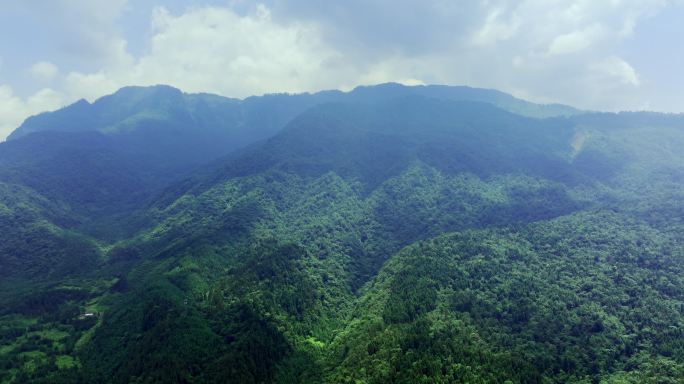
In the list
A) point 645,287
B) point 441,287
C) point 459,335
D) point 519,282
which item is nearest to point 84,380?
point 459,335

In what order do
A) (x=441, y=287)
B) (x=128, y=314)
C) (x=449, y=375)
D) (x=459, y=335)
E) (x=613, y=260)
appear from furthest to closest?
(x=613, y=260) → (x=441, y=287) → (x=128, y=314) → (x=459, y=335) → (x=449, y=375)

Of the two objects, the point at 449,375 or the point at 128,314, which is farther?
the point at 128,314

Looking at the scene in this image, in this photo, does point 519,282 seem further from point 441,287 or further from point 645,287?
point 645,287

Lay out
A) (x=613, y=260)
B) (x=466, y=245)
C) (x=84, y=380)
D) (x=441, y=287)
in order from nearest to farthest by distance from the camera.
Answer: (x=84, y=380)
(x=441, y=287)
(x=613, y=260)
(x=466, y=245)

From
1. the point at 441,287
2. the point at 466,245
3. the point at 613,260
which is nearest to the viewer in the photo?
the point at 441,287

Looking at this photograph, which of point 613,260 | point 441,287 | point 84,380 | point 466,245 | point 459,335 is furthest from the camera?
point 466,245

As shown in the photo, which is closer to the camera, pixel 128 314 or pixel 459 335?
pixel 459 335

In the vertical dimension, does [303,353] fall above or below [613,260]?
below

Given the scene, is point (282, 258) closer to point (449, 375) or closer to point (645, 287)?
point (449, 375)

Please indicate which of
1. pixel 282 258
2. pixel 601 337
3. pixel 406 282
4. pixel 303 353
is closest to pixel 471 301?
pixel 406 282
